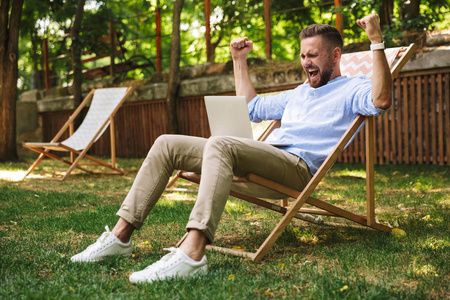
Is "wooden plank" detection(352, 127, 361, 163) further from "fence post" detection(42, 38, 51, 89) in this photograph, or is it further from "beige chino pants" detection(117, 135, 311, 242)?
"fence post" detection(42, 38, 51, 89)

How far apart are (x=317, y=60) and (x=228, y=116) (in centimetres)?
60

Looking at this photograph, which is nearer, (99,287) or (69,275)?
(99,287)

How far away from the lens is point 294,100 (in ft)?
9.81

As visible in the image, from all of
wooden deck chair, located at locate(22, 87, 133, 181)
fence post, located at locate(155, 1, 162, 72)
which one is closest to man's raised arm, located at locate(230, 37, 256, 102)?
wooden deck chair, located at locate(22, 87, 133, 181)

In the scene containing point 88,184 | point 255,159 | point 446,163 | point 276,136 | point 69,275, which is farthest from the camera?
point 446,163

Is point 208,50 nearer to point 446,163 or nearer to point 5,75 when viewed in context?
point 5,75

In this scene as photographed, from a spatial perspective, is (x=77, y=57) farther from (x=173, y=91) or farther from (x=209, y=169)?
(x=209, y=169)

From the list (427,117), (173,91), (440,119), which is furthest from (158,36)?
(440,119)

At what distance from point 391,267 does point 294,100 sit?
1161 mm

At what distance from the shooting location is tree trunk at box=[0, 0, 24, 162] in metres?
8.73

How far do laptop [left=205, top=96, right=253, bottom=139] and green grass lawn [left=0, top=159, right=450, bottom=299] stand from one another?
671mm

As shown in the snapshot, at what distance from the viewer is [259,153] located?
97.0 inches

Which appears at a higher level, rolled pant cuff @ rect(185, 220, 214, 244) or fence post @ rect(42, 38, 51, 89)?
fence post @ rect(42, 38, 51, 89)

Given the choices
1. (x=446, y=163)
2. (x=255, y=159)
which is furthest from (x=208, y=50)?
(x=255, y=159)
